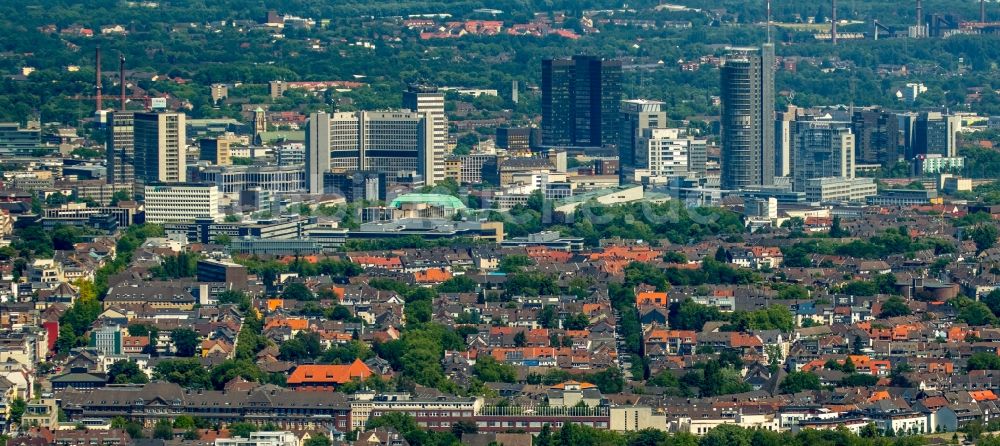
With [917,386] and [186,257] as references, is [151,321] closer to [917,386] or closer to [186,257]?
[186,257]

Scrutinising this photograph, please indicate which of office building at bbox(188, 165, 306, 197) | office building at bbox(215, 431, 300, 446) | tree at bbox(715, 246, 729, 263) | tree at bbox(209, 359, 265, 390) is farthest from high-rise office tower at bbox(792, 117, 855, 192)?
office building at bbox(215, 431, 300, 446)

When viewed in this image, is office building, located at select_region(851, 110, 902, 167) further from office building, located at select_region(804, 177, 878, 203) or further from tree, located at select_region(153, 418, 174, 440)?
tree, located at select_region(153, 418, 174, 440)

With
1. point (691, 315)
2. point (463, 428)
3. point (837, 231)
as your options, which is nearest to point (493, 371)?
point (463, 428)

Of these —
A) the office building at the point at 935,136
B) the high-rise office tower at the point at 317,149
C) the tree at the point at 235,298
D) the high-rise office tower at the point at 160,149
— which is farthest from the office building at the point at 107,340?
the office building at the point at 935,136

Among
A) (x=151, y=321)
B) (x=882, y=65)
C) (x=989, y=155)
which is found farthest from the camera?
(x=882, y=65)

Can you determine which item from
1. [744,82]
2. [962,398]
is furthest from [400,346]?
[744,82]

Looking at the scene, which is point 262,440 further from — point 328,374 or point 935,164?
point 935,164
